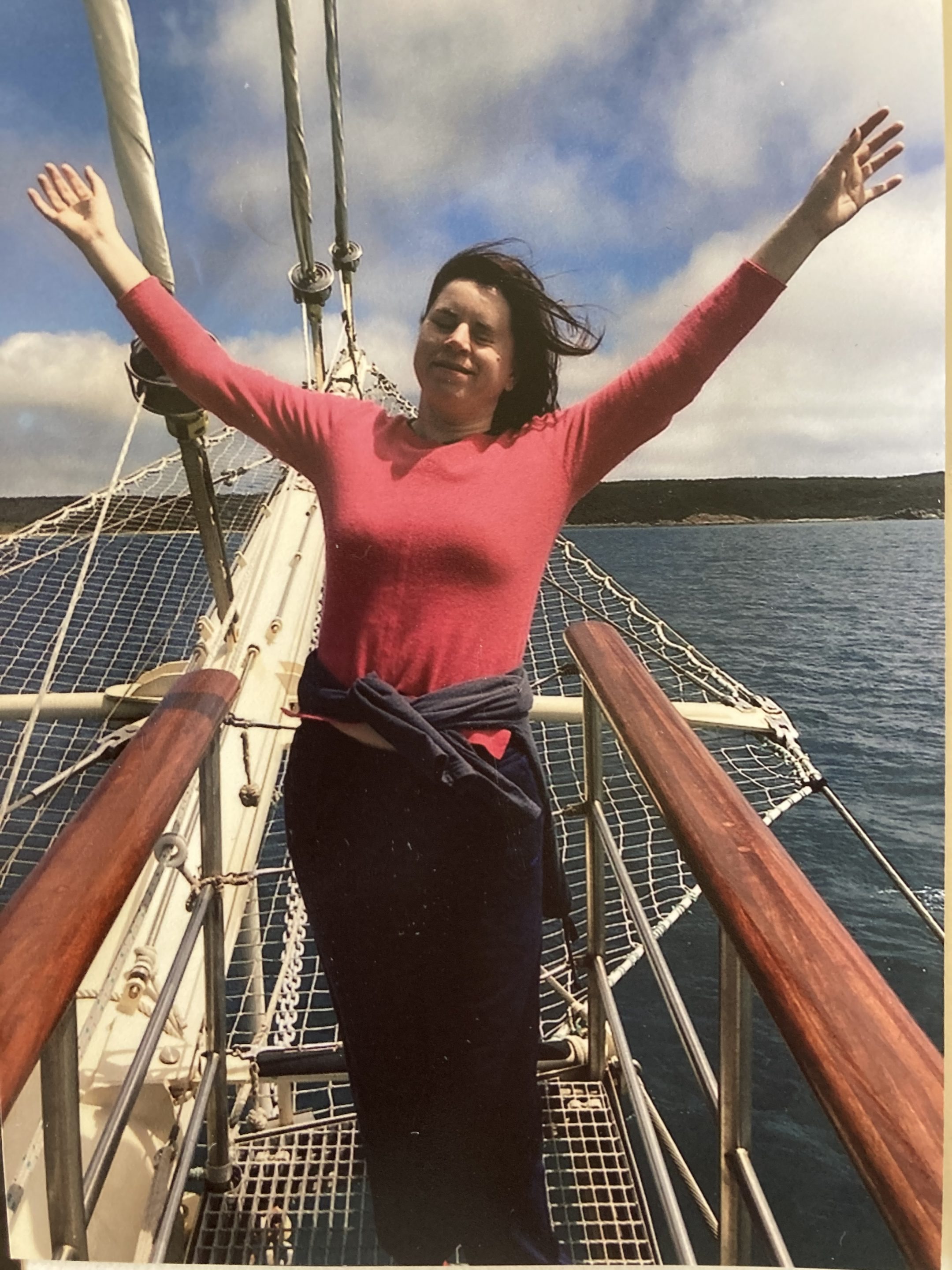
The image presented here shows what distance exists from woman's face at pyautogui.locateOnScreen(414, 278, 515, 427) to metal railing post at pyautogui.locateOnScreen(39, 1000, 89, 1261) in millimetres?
649

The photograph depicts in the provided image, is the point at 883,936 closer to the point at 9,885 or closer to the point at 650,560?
the point at 650,560

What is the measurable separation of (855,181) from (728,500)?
402 mm

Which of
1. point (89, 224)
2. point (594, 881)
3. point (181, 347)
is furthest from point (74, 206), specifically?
point (594, 881)

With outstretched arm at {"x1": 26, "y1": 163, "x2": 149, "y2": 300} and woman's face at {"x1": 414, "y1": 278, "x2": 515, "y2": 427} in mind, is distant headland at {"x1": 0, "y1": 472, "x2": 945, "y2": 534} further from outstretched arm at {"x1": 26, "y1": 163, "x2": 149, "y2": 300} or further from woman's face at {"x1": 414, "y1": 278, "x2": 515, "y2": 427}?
outstretched arm at {"x1": 26, "y1": 163, "x2": 149, "y2": 300}

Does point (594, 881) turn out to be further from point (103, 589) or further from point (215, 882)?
point (103, 589)

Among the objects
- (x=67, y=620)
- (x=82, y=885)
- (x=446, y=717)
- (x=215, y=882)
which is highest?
(x=67, y=620)

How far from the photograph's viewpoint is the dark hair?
38.1 inches

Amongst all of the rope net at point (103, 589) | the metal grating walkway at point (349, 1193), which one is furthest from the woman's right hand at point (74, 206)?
the metal grating walkway at point (349, 1193)

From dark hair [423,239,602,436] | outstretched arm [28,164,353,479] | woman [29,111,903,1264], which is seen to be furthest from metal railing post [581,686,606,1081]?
outstretched arm [28,164,353,479]

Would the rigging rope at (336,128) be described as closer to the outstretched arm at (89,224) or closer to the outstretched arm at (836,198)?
the outstretched arm at (89,224)

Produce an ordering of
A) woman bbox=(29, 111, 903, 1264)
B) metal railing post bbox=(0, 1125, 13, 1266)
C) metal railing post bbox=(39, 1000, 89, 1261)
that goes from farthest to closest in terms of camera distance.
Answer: woman bbox=(29, 111, 903, 1264), metal railing post bbox=(0, 1125, 13, 1266), metal railing post bbox=(39, 1000, 89, 1261)

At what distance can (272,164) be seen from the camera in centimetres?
113

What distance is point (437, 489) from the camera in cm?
91

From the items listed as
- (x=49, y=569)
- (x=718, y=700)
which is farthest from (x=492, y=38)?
(x=49, y=569)
